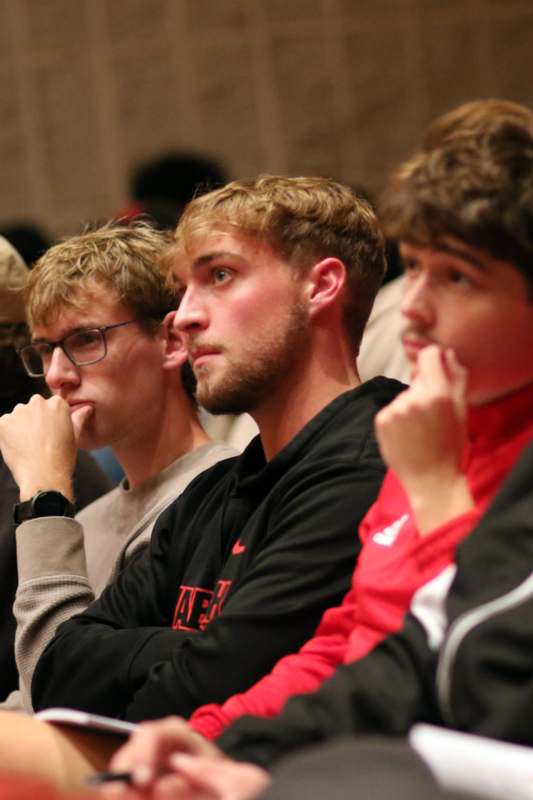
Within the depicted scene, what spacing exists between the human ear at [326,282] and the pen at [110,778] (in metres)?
0.95

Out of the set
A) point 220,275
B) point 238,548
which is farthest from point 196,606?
point 220,275

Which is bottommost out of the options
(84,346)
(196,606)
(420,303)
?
(196,606)

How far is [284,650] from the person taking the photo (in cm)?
182

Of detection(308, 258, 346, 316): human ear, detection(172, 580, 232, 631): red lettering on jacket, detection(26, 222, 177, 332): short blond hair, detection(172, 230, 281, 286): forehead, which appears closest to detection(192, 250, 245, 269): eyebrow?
detection(172, 230, 281, 286): forehead

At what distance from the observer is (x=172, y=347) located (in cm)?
262

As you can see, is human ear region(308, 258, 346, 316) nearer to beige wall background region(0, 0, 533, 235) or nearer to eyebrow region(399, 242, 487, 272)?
eyebrow region(399, 242, 487, 272)

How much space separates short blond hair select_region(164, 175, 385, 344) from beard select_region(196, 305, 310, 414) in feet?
0.34

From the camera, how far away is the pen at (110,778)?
131cm

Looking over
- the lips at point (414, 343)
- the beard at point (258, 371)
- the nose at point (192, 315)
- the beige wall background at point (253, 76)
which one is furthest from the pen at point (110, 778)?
the beige wall background at point (253, 76)

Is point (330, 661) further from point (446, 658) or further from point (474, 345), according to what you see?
point (474, 345)

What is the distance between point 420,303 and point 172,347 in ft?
3.75

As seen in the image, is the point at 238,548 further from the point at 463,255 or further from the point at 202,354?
the point at 463,255

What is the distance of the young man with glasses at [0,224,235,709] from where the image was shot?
2486 mm

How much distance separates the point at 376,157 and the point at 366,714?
3.86 meters
